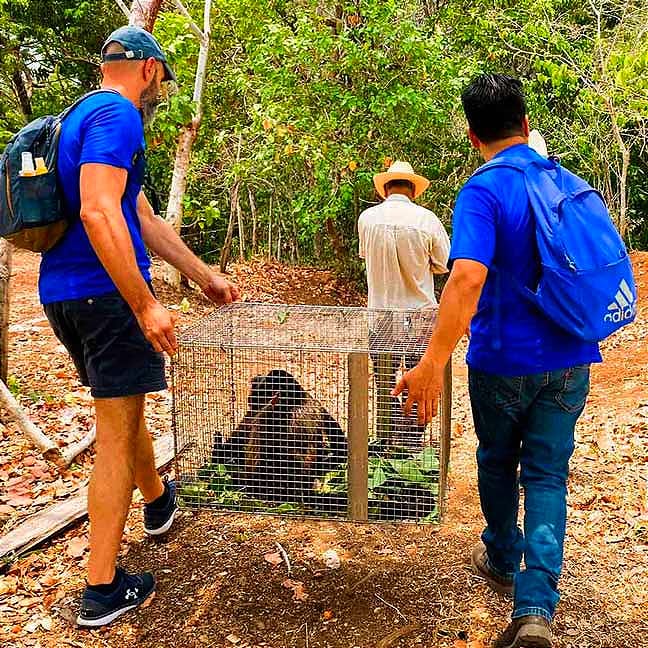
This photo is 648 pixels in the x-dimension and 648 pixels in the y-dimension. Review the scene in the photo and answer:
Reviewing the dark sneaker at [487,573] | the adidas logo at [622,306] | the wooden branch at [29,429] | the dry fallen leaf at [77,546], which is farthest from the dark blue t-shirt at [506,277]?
the wooden branch at [29,429]

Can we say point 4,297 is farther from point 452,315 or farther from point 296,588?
point 452,315

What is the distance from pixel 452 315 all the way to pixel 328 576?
1.53 m

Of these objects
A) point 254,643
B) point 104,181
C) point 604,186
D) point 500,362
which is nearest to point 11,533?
point 254,643

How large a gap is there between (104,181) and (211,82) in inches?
394

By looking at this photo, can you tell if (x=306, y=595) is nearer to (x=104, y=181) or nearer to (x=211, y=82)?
(x=104, y=181)

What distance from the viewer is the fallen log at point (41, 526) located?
360cm

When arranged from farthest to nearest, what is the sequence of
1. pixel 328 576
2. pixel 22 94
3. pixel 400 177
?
pixel 22 94
pixel 400 177
pixel 328 576

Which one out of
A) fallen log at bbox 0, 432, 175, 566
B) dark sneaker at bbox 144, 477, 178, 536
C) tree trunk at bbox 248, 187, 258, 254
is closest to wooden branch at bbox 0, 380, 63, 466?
fallen log at bbox 0, 432, 175, 566

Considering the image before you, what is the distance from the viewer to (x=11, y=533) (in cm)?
376

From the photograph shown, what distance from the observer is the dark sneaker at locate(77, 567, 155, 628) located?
10.0 feet

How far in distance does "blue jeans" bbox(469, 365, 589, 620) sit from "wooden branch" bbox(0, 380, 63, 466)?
272cm

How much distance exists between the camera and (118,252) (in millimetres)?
2707

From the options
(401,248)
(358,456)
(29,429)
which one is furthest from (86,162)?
(401,248)

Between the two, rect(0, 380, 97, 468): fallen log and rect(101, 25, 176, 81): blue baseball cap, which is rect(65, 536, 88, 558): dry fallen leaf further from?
rect(101, 25, 176, 81): blue baseball cap
